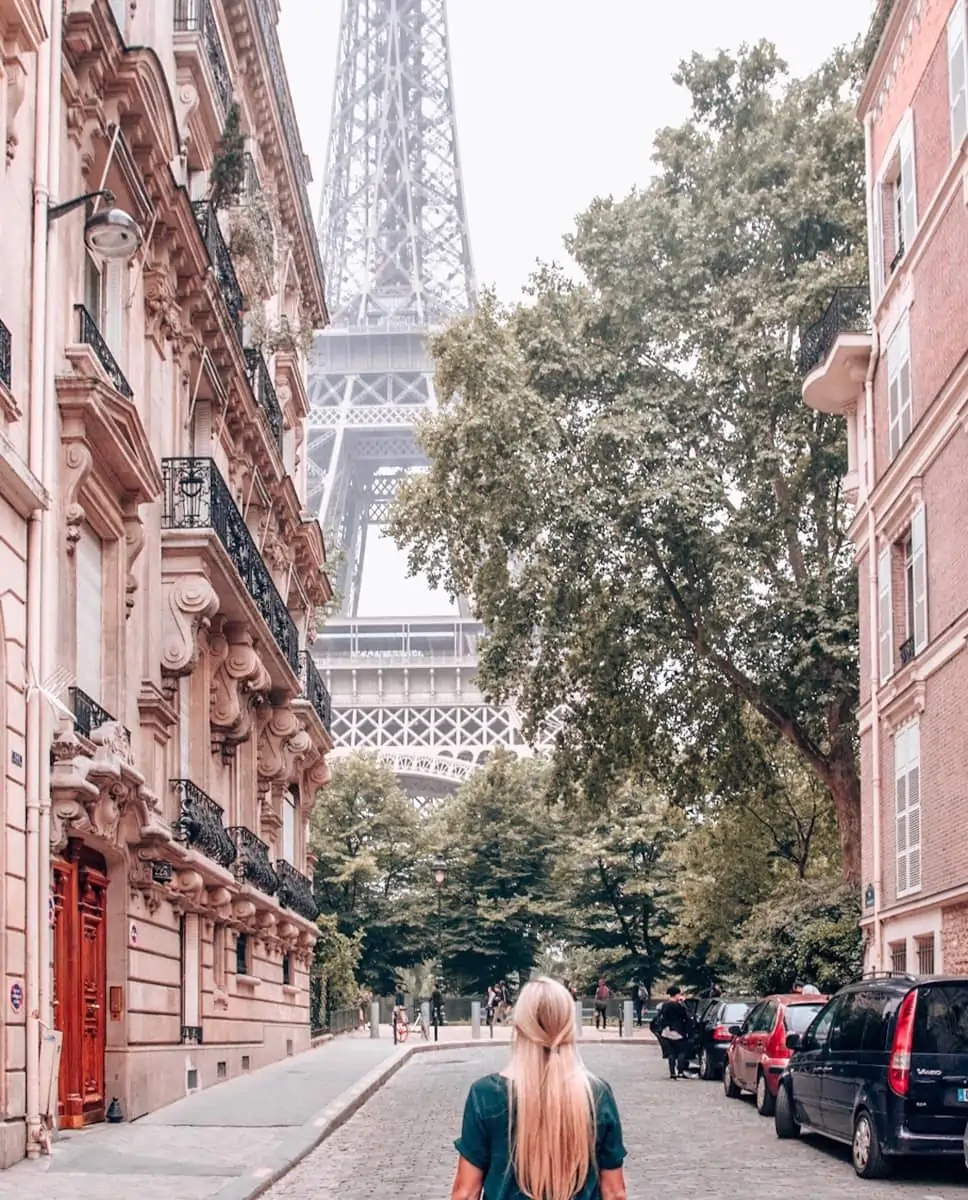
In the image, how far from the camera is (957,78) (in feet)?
78.5

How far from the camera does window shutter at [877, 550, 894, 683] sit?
27234mm

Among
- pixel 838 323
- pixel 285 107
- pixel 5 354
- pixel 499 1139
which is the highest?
pixel 285 107

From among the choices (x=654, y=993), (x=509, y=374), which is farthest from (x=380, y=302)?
(x=509, y=374)

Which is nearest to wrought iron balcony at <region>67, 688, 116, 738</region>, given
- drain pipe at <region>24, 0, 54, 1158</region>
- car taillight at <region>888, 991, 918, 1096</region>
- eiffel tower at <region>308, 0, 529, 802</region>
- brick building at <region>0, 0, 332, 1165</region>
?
brick building at <region>0, 0, 332, 1165</region>

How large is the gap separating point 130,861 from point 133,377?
17.6 ft

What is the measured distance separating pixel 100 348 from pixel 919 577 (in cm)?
1168

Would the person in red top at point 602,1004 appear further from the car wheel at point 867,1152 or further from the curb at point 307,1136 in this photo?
the car wheel at point 867,1152

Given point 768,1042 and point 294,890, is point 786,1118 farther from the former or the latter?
point 294,890

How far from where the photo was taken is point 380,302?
4245 inches

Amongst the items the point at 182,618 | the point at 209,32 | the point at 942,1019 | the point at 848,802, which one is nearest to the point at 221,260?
the point at 209,32

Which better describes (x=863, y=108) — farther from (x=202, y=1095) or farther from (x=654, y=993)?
(x=654, y=993)

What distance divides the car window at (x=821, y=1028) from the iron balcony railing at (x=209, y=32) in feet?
48.2

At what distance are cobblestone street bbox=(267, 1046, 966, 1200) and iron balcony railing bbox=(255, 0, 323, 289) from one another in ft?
56.5

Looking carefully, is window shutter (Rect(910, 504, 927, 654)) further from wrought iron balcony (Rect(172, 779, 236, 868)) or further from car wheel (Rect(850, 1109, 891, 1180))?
car wheel (Rect(850, 1109, 891, 1180))
